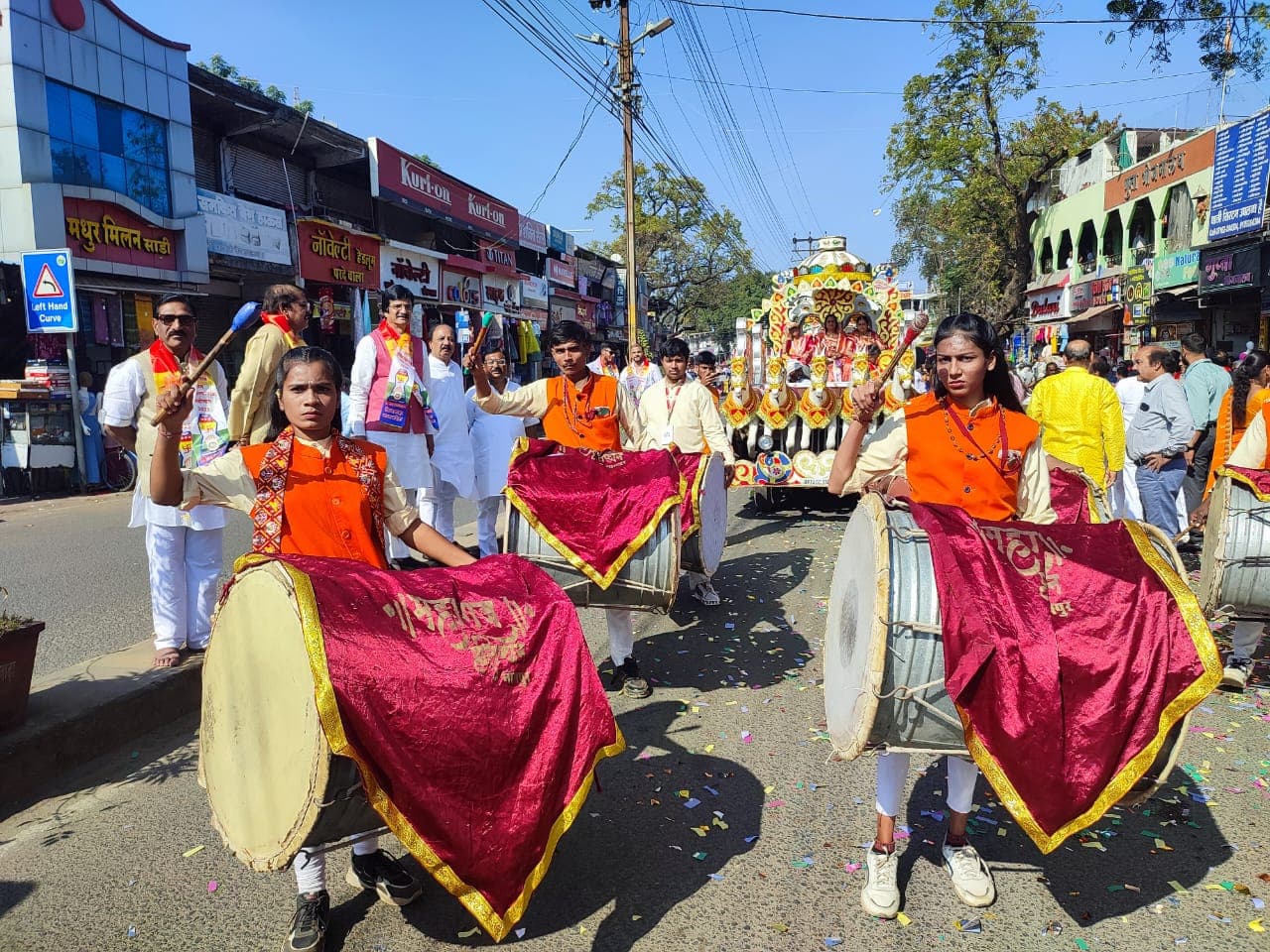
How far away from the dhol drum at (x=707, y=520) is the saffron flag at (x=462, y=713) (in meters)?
2.81

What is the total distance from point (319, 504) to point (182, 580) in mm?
2265

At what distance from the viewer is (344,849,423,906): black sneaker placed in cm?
285

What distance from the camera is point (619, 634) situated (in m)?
4.75

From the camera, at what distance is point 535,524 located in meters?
4.34

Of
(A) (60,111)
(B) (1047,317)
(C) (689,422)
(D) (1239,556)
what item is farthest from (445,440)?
(B) (1047,317)

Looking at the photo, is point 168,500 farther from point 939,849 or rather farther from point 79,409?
point 79,409

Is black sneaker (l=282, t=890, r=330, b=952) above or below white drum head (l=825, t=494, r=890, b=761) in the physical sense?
below

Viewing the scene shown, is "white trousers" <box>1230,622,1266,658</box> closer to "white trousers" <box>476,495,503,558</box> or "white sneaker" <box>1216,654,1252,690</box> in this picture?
"white sneaker" <box>1216,654,1252,690</box>

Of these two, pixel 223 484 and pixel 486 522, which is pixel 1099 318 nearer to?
pixel 486 522

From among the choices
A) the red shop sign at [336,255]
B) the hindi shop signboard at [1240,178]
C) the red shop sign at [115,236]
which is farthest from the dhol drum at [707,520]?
the hindi shop signboard at [1240,178]

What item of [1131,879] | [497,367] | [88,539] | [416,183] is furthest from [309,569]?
[416,183]

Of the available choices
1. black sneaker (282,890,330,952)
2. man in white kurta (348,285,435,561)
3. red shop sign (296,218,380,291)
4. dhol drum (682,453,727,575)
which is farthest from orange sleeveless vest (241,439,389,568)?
red shop sign (296,218,380,291)

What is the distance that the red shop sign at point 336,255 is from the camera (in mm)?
16109

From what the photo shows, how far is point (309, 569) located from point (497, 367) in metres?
4.01
